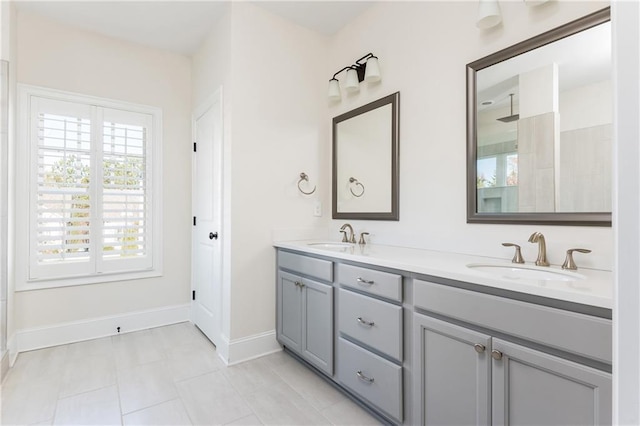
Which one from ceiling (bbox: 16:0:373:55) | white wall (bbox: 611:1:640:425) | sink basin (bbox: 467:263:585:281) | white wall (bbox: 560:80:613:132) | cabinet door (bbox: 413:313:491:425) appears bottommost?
cabinet door (bbox: 413:313:491:425)

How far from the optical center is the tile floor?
1735mm

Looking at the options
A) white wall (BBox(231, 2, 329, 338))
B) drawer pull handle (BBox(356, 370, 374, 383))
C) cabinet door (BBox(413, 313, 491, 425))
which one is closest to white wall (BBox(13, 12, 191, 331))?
white wall (BBox(231, 2, 329, 338))

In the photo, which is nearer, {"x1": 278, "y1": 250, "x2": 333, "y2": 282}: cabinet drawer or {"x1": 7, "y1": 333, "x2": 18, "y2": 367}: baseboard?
Result: {"x1": 278, "y1": 250, "x2": 333, "y2": 282}: cabinet drawer

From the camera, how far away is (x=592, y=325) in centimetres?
95

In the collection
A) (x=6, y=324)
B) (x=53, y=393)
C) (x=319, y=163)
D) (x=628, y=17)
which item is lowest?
(x=53, y=393)

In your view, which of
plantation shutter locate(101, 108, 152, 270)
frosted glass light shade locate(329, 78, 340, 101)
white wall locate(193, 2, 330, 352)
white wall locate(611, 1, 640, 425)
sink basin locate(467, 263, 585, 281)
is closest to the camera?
white wall locate(611, 1, 640, 425)

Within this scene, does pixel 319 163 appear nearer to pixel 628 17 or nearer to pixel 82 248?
pixel 82 248

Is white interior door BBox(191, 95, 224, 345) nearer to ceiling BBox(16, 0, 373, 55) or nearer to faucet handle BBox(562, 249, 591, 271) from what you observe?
ceiling BBox(16, 0, 373, 55)

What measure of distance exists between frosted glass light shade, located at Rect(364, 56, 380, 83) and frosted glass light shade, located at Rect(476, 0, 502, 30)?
2.55ft

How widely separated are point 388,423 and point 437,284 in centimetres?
84

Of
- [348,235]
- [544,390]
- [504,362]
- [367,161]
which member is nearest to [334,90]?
[367,161]

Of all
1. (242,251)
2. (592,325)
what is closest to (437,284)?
(592,325)

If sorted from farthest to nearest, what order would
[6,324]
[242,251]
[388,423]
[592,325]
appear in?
[242,251] < [6,324] < [388,423] < [592,325]

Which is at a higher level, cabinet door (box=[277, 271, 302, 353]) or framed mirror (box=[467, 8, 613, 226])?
framed mirror (box=[467, 8, 613, 226])
